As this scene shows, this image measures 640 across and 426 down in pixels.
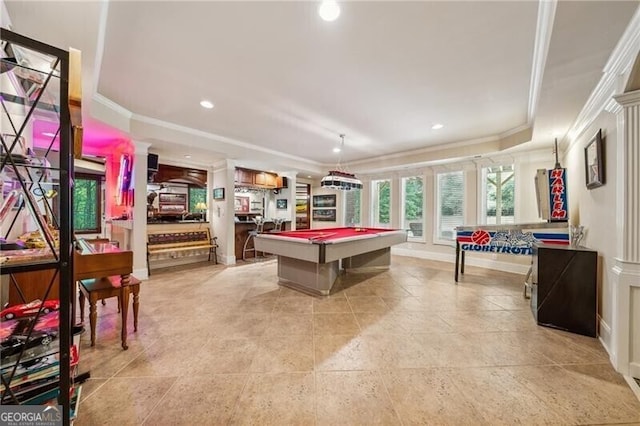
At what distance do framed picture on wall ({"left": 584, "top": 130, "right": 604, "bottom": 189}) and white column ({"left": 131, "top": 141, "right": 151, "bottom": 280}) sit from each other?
6258mm

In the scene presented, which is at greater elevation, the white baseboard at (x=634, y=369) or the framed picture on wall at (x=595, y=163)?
the framed picture on wall at (x=595, y=163)

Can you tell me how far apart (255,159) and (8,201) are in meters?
4.63

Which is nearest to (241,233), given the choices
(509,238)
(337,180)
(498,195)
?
(337,180)

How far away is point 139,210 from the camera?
4.30 meters

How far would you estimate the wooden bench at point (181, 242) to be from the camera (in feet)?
16.6

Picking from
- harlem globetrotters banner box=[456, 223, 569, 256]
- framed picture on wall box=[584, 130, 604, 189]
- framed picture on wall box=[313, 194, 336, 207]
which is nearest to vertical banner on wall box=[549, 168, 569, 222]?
harlem globetrotters banner box=[456, 223, 569, 256]

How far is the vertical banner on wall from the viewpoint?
11.5 ft

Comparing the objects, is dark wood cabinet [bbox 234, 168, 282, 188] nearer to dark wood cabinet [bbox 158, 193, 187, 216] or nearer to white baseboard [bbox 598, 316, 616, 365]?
dark wood cabinet [bbox 158, 193, 187, 216]

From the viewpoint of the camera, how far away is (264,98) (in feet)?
10.6

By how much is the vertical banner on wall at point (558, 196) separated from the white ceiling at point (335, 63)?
0.72m

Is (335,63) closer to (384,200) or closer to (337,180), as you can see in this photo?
(337,180)

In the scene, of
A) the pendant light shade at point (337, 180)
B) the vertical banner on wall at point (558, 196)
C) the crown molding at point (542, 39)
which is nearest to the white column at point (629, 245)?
the crown molding at point (542, 39)

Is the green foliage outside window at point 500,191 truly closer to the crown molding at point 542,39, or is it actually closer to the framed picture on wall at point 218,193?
the crown molding at point 542,39

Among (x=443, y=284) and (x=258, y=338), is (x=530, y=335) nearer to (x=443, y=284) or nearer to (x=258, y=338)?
(x=443, y=284)
